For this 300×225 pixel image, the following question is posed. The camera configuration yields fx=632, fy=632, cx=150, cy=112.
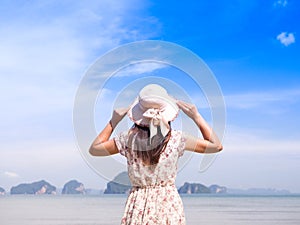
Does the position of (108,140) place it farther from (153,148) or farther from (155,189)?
(155,189)

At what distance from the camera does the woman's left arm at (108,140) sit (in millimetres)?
3918

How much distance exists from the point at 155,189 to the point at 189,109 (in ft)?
1.80

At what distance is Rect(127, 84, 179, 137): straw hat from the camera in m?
3.87

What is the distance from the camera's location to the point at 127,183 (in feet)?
13.1

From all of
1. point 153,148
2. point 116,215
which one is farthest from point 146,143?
point 116,215

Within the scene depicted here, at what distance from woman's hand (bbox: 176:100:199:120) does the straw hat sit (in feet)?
0.12

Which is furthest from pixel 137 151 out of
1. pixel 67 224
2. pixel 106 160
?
pixel 67 224

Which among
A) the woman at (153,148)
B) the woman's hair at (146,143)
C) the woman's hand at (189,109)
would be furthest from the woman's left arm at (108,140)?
the woman's hand at (189,109)

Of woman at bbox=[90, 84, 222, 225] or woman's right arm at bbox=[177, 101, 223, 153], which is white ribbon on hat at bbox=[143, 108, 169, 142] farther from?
woman's right arm at bbox=[177, 101, 223, 153]

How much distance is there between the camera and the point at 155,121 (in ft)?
12.6

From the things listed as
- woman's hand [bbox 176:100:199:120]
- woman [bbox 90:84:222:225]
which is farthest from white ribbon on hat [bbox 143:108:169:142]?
woman's hand [bbox 176:100:199:120]

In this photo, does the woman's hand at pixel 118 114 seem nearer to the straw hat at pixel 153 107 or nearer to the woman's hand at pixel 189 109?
the straw hat at pixel 153 107

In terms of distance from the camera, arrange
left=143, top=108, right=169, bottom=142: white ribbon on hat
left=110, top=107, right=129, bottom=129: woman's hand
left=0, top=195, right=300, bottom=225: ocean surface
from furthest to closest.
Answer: left=0, top=195, right=300, bottom=225: ocean surface
left=110, top=107, right=129, bottom=129: woman's hand
left=143, top=108, right=169, bottom=142: white ribbon on hat

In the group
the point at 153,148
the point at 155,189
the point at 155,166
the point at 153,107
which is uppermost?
the point at 153,107
